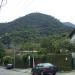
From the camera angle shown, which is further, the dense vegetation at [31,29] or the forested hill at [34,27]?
the forested hill at [34,27]

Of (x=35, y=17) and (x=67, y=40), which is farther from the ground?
(x=35, y=17)

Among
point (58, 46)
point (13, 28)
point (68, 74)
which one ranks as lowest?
point (68, 74)

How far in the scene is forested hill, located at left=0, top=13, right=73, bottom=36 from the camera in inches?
3588

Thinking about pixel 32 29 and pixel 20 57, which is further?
pixel 32 29

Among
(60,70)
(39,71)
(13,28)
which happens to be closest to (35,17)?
(13,28)

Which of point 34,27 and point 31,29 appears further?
point 34,27

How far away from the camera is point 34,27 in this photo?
321 ft

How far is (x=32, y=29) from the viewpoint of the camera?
96.8 meters

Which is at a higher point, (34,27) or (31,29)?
(34,27)

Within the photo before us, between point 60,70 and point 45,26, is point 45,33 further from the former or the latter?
point 60,70

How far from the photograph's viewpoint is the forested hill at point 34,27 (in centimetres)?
9114

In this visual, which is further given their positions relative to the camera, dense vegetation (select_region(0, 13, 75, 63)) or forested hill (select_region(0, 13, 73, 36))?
forested hill (select_region(0, 13, 73, 36))

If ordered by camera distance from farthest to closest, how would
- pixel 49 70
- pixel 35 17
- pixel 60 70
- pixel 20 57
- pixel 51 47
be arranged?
1. pixel 35 17
2. pixel 20 57
3. pixel 51 47
4. pixel 60 70
5. pixel 49 70

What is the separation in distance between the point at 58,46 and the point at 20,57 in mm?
11795
